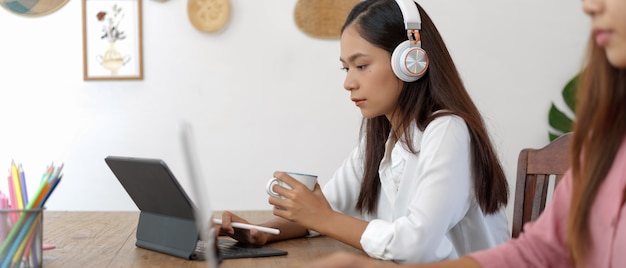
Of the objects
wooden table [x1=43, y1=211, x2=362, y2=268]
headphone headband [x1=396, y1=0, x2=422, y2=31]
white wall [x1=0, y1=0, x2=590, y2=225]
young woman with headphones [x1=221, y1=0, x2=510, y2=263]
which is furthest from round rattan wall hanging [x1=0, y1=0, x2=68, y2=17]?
headphone headband [x1=396, y1=0, x2=422, y2=31]

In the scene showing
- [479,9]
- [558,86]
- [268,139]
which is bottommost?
[268,139]

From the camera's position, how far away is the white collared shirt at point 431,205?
1470 millimetres

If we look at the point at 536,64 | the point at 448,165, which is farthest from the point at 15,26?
the point at 448,165

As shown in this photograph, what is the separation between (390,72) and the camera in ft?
5.71

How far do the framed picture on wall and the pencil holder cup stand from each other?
8.75 feet

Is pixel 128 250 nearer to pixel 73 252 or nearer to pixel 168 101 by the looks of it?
pixel 73 252

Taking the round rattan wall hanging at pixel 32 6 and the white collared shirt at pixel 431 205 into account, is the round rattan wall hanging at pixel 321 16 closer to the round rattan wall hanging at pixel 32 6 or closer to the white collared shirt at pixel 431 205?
the round rattan wall hanging at pixel 32 6

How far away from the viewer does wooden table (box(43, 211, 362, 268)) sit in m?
1.41

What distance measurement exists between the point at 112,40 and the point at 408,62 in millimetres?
2486

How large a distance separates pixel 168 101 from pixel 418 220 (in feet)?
8.46

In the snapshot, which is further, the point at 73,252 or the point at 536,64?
the point at 536,64

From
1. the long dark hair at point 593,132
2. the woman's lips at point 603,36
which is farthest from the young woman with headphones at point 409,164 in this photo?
the woman's lips at point 603,36

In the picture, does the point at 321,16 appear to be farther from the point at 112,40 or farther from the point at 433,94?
the point at 433,94

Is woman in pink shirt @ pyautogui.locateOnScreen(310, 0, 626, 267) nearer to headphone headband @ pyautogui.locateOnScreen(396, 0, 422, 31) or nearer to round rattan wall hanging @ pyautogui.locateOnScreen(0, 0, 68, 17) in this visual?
headphone headband @ pyautogui.locateOnScreen(396, 0, 422, 31)
